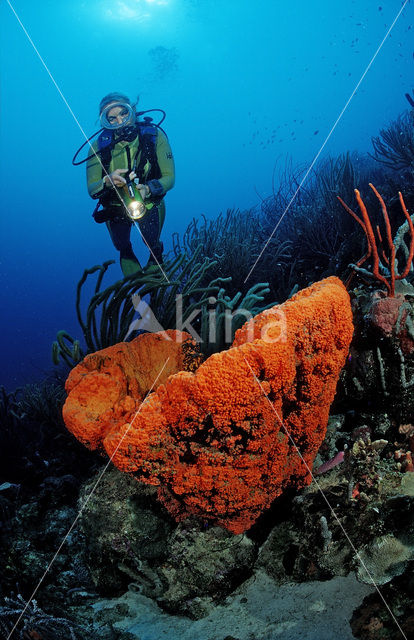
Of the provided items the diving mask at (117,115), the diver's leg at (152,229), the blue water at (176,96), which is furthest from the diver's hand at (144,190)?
the blue water at (176,96)

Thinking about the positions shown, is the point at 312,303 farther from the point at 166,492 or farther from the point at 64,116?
the point at 64,116

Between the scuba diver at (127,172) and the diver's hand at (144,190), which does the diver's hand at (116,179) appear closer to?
the scuba diver at (127,172)

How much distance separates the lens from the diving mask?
602cm

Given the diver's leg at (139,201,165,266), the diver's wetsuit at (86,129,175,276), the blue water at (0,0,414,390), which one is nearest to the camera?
the diver's wetsuit at (86,129,175,276)

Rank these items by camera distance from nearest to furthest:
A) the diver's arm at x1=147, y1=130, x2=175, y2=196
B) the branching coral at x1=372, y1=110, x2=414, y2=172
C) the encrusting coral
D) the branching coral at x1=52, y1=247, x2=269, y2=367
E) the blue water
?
1. the encrusting coral
2. the branching coral at x1=52, y1=247, x2=269, y2=367
3. the diver's arm at x1=147, y1=130, x2=175, y2=196
4. the branching coral at x1=372, y1=110, x2=414, y2=172
5. the blue water

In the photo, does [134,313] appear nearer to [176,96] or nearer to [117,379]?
[117,379]

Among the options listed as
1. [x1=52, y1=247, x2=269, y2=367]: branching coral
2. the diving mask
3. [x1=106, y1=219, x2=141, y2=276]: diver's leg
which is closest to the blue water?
[x1=106, y1=219, x2=141, y2=276]: diver's leg

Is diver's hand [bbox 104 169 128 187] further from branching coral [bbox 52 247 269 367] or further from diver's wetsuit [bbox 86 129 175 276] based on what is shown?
branching coral [bbox 52 247 269 367]

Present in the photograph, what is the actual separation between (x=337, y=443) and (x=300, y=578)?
0.81 meters

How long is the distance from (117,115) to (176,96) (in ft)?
318

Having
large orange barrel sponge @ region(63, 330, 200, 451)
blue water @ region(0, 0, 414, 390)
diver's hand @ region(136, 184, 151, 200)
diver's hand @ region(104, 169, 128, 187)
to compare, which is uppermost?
blue water @ region(0, 0, 414, 390)

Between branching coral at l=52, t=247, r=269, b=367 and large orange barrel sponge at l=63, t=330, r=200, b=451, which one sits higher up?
branching coral at l=52, t=247, r=269, b=367

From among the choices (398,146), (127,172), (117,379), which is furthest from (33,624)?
(398,146)

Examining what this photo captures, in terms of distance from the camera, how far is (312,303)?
5.11 feet
